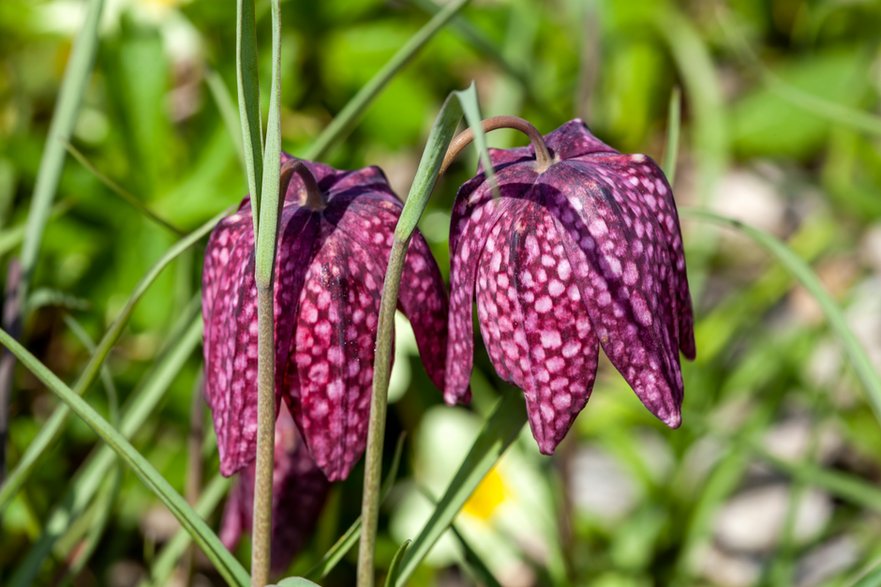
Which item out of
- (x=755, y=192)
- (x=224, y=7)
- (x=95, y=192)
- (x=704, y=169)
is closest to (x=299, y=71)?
(x=224, y=7)

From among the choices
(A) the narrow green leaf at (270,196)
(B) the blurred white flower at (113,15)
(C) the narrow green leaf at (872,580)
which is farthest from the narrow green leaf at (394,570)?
(B) the blurred white flower at (113,15)

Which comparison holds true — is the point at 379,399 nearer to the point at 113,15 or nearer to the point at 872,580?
the point at 872,580

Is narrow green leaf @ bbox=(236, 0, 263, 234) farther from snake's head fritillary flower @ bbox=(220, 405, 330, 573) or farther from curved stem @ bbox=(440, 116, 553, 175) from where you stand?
snake's head fritillary flower @ bbox=(220, 405, 330, 573)

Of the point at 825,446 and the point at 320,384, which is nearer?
the point at 320,384

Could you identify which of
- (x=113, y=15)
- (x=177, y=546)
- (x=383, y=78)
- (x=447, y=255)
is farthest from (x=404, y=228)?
(x=113, y=15)

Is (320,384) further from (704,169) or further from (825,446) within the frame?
(825,446)

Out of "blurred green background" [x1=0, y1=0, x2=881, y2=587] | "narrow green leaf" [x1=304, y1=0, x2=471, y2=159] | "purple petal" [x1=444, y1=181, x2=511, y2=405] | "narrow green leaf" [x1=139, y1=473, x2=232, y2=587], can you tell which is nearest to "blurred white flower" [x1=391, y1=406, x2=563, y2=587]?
"blurred green background" [x1=0, y1=0, x2=881, y2=587]

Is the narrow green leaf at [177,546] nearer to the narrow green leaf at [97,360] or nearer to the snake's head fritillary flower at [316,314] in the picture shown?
the narrow green leaf at [97,360]
